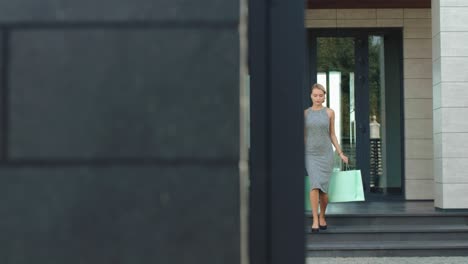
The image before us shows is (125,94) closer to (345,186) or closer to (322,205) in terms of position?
(345,186)

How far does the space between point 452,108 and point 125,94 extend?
23.0 feet

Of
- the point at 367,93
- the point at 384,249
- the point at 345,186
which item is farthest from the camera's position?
the point at 367,93

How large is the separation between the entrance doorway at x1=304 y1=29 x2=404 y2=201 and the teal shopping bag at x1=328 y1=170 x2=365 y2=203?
3.98m

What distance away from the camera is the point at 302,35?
1811 mm

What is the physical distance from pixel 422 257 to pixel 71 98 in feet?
20.5

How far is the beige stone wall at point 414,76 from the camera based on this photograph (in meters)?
10.8

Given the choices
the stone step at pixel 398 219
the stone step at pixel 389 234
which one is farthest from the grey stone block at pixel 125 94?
the stone step at pixel 398 219

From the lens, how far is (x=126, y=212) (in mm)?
1803

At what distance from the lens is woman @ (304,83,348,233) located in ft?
23.0

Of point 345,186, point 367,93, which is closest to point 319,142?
point 345,186

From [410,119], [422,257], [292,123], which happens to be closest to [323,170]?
[422,257]

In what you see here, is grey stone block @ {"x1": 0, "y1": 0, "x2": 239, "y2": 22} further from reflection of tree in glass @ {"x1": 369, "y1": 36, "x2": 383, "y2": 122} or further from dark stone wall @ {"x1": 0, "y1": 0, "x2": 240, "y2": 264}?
reflection of tree in glass @ {"x1": 369, "y1": 36, "x2": 383, "y2": 122}

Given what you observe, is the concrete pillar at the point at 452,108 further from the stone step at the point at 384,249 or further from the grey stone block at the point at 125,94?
the grey stone block at the point at 125,94

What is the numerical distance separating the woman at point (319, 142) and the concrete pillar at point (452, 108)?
183 centimetres
